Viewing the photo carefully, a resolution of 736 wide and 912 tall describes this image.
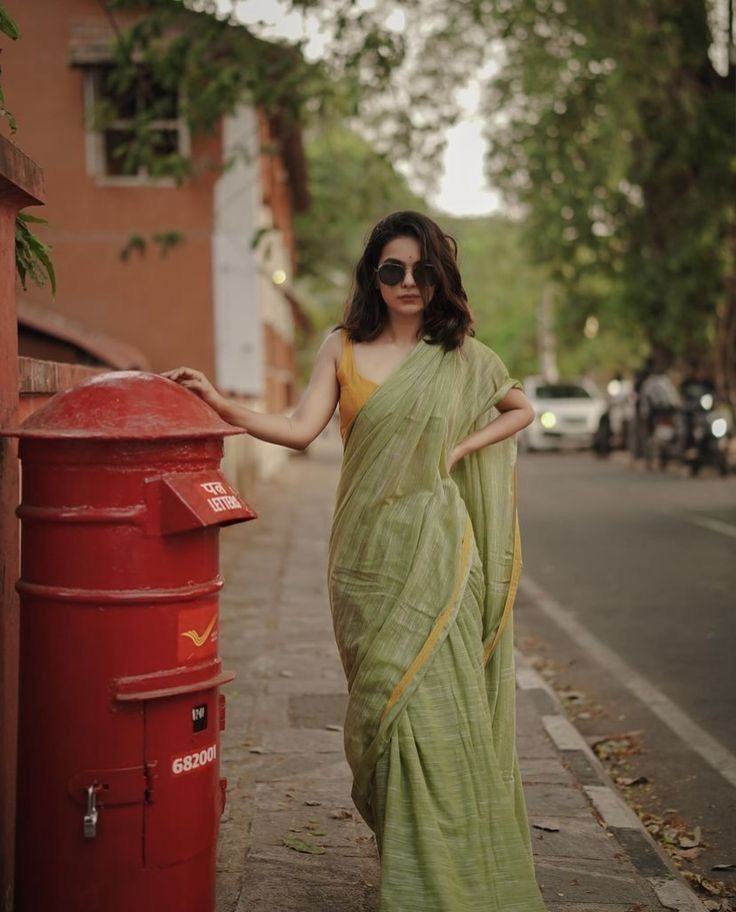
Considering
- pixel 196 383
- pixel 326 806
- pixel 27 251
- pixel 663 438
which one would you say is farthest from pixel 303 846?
pixel 663 438

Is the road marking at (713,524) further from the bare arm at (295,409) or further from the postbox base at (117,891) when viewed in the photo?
the postbox base at (117,891)

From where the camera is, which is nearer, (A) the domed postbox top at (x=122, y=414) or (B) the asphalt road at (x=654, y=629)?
(A) the domed postbox top at (x=122, y=414)

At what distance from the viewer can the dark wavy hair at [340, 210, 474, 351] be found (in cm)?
362

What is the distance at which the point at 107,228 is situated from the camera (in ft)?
59.6

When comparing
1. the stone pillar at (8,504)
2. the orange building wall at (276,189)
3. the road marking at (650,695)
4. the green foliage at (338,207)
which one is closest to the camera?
the stone pillar at (8,504)

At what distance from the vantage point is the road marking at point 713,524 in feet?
42.3

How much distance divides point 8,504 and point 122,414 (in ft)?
2.26

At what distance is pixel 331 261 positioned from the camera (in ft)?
140

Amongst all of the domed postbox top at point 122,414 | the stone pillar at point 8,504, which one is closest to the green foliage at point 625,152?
the stone pillar at point 8,504

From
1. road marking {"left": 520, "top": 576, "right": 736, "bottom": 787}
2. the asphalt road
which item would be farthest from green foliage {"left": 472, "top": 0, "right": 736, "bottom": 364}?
road marking {"left": 520, "top": 576, "right": 736, "bottom": 787}

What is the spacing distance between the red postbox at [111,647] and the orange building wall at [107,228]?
50.0ft

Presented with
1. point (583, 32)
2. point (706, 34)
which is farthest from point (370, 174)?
point (706, 34)

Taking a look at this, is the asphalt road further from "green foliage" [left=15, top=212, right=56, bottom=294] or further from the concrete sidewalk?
"green foliage" [left=15, top=212, right=56, bottom=294]

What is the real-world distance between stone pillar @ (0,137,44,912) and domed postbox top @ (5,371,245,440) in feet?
1.30
